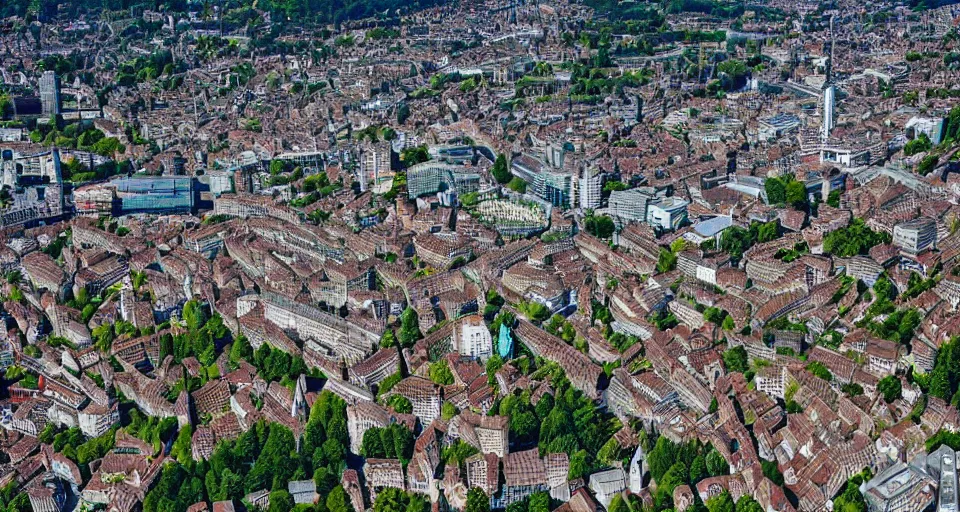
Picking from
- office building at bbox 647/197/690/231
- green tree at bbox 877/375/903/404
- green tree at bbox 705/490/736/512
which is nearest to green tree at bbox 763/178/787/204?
office building at bbox 647/197/690/231

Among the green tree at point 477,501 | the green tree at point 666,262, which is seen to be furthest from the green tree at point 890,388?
the green tree at point 477,501

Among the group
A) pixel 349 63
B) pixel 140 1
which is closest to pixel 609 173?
pixel 349 63

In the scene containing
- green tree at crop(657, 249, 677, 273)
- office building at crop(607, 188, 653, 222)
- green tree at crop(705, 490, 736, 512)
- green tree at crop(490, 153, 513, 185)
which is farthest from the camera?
green tree at crop(490, 153, 513, 185)

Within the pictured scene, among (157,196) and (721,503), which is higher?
(157,196)

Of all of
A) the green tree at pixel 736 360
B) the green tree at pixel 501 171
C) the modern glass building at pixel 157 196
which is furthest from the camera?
the green tree at pixel 501 171

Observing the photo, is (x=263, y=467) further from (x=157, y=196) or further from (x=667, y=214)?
(x=157, y=196)

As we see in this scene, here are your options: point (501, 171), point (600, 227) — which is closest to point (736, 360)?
point (600, 227)

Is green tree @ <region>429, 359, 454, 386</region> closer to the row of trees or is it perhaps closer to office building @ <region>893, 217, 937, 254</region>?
the row of trees

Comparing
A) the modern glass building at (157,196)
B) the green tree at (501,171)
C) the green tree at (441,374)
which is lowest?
the green tree at (441,374)

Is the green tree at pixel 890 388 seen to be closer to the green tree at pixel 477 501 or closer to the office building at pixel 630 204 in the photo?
the green tree at pixel 477 501

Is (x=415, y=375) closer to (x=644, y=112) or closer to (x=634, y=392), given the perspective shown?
(x=634, y=392)

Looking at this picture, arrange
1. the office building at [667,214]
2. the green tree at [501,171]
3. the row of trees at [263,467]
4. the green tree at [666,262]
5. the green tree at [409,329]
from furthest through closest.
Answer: the green tree at [501,171] < the office building at [667,214] < the green tree at [666,262] < the green tree at [409,329] < the row of trees at [263,467]

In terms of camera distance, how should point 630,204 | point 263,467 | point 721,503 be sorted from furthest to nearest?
point 630,204, point 263,467, point 721,503
